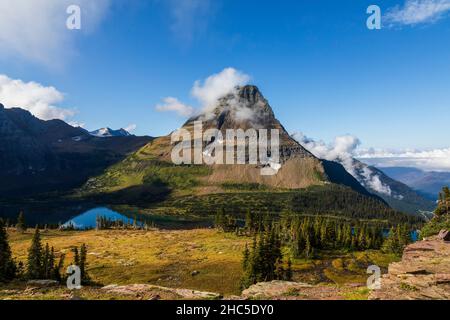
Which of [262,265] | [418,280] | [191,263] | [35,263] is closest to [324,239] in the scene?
[191,263]

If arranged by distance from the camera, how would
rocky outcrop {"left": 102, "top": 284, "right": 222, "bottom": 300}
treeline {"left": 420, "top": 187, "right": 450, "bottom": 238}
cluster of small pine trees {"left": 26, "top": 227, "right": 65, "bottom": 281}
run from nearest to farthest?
1. rocky outcrop {"left": 102, "top": 284, "right": 222, "bottom": 300}
2. treeline {"left": 420, "top": 187, "right": 450, "bottom": 238}
3. cluster of small pine trees {"left": 26, "top": 227, "right": 65, "bottom": 281}

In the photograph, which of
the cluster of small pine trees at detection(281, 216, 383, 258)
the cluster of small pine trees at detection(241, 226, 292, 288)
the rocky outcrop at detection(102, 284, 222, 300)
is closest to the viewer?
the rocky outcrop at detection(102, 284, 222, 300)

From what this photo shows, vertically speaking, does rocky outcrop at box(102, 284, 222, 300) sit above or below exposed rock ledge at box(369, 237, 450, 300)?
below

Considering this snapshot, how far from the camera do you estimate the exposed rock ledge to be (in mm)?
28553

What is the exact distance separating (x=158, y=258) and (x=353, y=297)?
421 ft

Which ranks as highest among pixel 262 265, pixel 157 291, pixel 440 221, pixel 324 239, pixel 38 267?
pixel 157 291

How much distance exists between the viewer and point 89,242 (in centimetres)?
19538

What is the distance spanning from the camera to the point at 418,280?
3134 centimetres

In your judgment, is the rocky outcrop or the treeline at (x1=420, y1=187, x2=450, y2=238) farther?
the treeline at (x1=420, y1=187, x2=450, y2=238)

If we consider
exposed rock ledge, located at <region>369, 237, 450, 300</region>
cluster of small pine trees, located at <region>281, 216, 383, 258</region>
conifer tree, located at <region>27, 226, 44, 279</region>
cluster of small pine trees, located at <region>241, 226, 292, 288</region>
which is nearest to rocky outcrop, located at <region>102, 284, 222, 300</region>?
exposed rock ledge, located at <region>369, 237, 450, 300</region>

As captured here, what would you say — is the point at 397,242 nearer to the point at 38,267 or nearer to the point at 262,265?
the point at 262,265

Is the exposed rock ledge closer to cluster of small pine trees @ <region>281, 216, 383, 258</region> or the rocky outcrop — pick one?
the rocky outcrop

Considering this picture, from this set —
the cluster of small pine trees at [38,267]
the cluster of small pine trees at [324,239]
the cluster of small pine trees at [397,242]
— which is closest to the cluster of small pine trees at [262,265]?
the cluster of small pine trees at [38,267]

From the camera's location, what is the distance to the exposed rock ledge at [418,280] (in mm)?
28553
